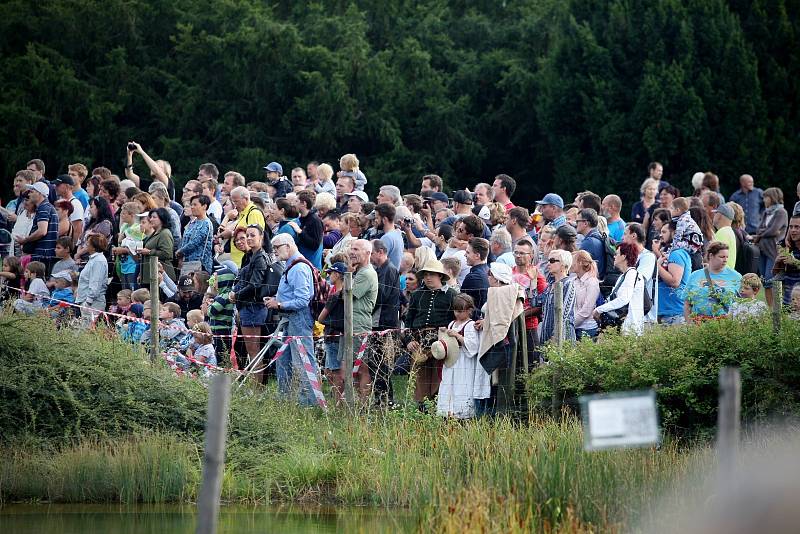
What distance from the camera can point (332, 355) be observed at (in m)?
14.6

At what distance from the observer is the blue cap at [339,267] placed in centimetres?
1489

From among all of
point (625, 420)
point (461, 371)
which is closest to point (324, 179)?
point (461, 371)

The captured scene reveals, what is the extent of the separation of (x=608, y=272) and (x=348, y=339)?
3045 millimetres

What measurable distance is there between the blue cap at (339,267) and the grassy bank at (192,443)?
5.68ft

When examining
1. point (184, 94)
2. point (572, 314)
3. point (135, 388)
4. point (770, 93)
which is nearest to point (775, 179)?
point (770, 93)

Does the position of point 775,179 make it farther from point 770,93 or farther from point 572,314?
point 572,314

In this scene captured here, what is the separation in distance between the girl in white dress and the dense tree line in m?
22.9

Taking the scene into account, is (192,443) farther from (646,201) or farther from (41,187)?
(646,201)

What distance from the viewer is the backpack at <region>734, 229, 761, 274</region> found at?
16531mm

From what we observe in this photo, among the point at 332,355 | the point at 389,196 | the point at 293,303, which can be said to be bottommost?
the point at 332,355

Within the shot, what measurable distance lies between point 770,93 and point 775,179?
259 centimetres

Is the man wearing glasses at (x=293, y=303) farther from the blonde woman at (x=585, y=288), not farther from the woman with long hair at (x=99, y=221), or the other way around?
the woman with long hair at (x=99, y=221)

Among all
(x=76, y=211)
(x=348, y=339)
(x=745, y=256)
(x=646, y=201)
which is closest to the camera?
(x=348, y=339)

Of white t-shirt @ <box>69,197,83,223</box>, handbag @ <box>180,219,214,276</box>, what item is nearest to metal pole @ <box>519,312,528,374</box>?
handbag @ <box>180,219,214,276</box>
